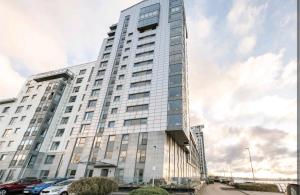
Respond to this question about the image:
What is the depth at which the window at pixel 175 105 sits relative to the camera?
135 feet

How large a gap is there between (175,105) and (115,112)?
14106mm

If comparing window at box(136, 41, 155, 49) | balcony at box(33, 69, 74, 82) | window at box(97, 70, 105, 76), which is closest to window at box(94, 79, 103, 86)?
window at box(97, 70, 105, 76)

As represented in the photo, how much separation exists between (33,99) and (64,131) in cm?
1639

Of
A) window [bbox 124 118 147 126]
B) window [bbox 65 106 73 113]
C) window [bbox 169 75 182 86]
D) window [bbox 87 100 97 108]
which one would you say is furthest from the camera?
window [bbox 65 106 73 113]

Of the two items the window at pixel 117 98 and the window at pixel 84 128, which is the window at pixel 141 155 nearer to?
the window at pixel 117 98

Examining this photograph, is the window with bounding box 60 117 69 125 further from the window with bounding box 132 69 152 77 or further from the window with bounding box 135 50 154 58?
the window with bounding box 135 50 154 58

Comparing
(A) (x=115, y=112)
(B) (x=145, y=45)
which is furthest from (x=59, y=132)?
(B) (x=145, y=45)

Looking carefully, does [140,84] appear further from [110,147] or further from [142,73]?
[110,147]

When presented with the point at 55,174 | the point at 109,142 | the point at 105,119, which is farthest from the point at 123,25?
the point at 55,174

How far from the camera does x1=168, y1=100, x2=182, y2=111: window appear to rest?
41156 millimetres

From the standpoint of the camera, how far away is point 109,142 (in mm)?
42500

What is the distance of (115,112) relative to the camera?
4638 centimetres

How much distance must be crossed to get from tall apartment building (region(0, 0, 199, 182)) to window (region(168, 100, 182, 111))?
0.21 m

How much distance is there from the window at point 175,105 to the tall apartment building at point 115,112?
21 cm
